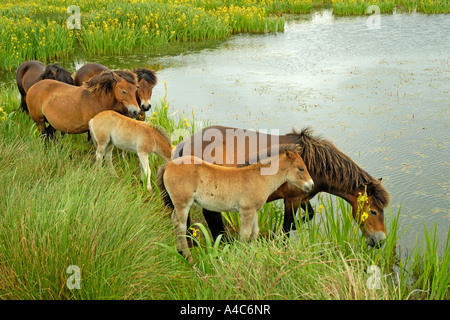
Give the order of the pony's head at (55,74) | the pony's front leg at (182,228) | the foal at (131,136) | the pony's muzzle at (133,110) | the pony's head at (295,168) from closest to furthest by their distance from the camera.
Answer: the pony's head at (295,168), the pony's front leg at (182,228), the foal at (131,136), the pony's muzzle at (133,110), the pony's head at (55,74)

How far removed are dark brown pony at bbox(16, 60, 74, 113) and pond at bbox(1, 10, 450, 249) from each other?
2524 millimetres

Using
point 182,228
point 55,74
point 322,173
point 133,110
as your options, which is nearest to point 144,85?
point 133,110

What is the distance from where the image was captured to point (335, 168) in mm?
4805

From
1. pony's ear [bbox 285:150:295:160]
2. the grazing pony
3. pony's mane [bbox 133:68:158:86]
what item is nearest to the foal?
pony's mane [bbox 133:68:158:86]

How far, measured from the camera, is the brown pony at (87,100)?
21.1 feet

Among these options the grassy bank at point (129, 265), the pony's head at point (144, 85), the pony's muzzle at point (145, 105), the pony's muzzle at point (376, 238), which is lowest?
the pony's muzzle at point (376, 238)

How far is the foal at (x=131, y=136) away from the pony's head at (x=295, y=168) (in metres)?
1.95

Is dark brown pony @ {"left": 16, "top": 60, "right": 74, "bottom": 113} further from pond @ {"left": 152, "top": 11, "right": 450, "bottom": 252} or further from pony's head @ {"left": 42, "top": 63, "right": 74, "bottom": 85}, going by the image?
Result: pond @ {"left": 152, "top": 11, "right": 450, "bottom": 252}

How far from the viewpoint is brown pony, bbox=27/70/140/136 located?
643 cm

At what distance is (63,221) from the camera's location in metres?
3.59

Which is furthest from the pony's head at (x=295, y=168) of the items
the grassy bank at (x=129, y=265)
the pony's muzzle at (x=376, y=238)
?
the pony's muzzle at (x=376, y=238)

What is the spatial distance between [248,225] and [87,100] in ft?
10.7

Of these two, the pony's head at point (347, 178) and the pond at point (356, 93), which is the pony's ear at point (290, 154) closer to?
the pony's head at point (347, 178)
